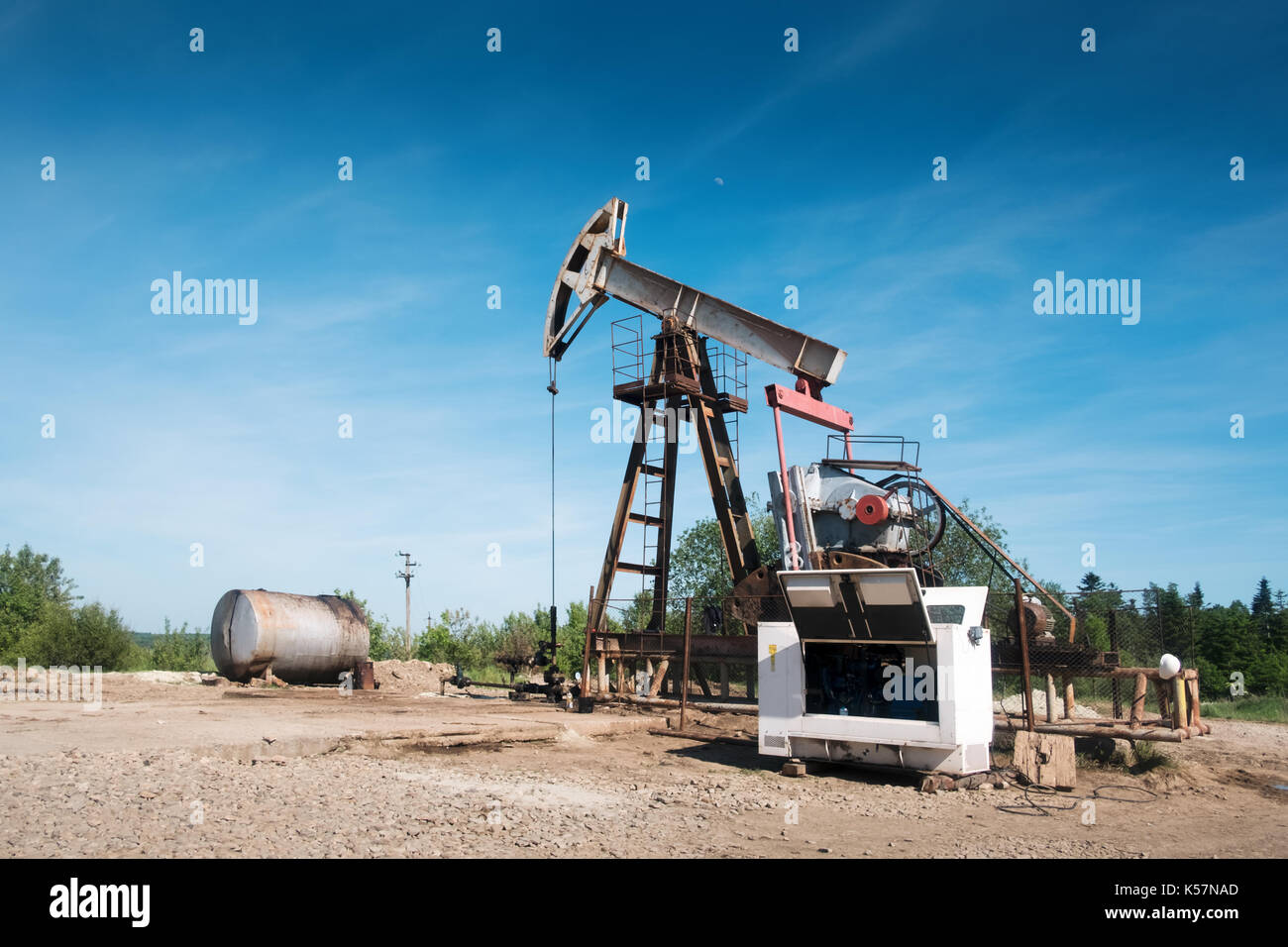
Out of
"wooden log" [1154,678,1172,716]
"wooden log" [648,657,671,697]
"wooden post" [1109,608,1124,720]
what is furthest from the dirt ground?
"wooden log" [648,657,671,697]

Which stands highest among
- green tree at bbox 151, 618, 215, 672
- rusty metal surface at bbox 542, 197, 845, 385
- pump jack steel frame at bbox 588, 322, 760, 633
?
rusty metal surface at bbox 542, 197, 845, 385

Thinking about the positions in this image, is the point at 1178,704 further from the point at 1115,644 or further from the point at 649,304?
the point at 649,304

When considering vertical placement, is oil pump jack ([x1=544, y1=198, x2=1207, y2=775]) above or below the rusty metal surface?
below

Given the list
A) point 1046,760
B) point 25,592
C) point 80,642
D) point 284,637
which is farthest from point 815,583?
point 25,592

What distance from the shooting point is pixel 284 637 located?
21.8 meters

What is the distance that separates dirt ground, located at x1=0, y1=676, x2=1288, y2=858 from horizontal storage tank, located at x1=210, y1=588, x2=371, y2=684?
7.40 metres

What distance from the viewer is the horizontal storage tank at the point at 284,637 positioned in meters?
21.4

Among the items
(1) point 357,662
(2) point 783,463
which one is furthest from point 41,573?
(2) point 783,463

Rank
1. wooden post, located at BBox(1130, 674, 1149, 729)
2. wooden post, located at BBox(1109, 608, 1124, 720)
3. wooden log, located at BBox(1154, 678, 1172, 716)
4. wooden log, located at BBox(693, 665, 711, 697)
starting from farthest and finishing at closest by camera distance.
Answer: wooden log, located at BBox(693, 665, 711, 697)
wooden post, located at BBox(1109, 608, 1124, 720)
wooden log, located at BBox(1154, 678, 1172, 716)
wooden post, located at BBox(1130, 674, 1149, 729)

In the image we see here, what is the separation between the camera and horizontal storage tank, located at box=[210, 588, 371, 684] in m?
21.4

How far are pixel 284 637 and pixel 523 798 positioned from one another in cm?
1527

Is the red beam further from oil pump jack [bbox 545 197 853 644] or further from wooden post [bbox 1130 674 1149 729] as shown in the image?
wooden post [bbox 1130 674 1149 729]

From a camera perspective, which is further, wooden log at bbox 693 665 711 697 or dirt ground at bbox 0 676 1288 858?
wooden log at bbox 693 665 711 697

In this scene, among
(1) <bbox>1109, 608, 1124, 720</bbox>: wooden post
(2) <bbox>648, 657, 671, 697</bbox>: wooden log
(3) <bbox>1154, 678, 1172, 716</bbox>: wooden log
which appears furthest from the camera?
(2) <bbox>648, 657, 671, 697</bbox>: wooden log
